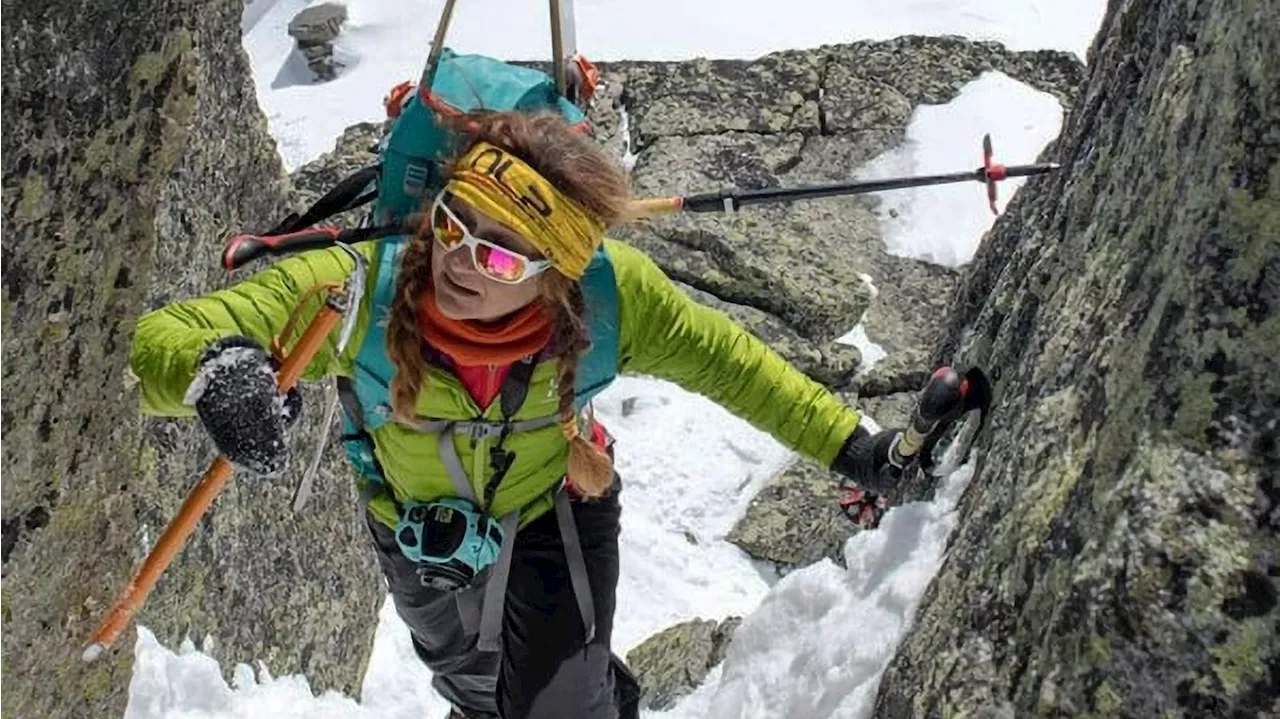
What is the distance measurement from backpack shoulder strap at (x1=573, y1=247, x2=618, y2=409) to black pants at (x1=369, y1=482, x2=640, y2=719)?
61 centimetres

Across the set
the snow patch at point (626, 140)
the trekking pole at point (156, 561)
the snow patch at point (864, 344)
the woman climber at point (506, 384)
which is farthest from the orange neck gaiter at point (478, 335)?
the snow patch at point (626, 140)

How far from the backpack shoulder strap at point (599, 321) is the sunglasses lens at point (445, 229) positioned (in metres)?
0.44

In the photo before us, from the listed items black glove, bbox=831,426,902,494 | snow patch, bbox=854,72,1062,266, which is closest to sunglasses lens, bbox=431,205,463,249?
black glove, bbox=831,426,902,494

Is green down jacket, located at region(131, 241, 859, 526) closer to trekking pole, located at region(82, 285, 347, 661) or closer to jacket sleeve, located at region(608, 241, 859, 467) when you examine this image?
jacket sleeve, located at region(608, 241, 859, 467)

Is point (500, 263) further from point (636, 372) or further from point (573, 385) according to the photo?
point (636, 372)

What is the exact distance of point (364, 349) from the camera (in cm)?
383

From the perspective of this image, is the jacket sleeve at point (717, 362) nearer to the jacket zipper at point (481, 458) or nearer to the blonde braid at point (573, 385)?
the blonde braid at point (573, 385)

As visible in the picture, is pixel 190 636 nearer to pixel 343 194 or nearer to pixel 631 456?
pixel 343 194

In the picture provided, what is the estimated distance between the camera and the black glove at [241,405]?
3088mm

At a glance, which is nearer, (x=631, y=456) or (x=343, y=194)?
(x=343, y=194)

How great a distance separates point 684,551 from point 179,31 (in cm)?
876

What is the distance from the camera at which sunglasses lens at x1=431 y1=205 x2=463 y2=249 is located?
364cm

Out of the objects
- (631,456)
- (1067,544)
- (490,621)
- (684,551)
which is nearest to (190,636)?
(490,621)

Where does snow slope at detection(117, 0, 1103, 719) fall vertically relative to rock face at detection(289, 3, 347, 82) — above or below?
above
